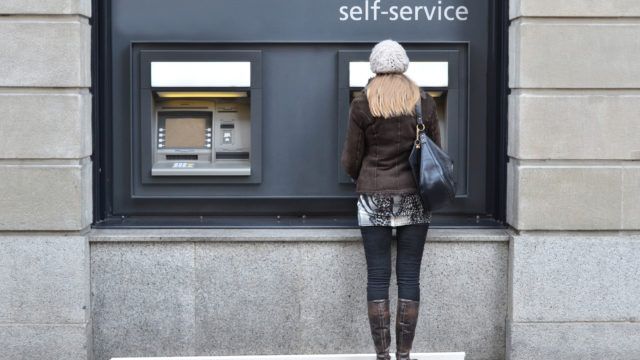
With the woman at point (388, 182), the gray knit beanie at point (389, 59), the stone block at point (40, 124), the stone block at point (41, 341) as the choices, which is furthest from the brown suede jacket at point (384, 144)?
the stone block at point (41, 341)

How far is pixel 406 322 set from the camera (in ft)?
21.0

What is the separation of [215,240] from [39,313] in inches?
48.5

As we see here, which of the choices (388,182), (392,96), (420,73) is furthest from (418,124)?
(420,73)

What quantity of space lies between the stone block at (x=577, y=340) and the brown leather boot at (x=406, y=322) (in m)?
0.80

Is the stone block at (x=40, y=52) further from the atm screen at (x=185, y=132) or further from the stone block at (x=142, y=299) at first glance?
the stone block at (x=142, y=299)

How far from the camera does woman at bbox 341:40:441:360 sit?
6.25 meters

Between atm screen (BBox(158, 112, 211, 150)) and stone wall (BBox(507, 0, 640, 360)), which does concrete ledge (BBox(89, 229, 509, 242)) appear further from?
atm screen (BBox(158, 112, 211, 150))

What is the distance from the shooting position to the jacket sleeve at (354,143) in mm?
6316

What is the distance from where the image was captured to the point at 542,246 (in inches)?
267

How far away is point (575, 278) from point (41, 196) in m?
3.50

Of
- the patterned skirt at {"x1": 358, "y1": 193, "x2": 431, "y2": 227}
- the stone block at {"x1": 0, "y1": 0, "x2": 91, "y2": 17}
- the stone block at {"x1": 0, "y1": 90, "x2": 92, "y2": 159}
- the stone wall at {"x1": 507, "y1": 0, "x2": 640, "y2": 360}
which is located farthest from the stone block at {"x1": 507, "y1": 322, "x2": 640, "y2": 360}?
the stone block at {"x1": 0, "y1": 0, "x2": 91, "y2": 17}

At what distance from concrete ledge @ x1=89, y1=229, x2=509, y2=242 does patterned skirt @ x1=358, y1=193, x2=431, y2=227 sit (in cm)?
54

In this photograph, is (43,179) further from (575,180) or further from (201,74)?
(575,180)

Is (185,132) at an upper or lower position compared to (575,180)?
upper
